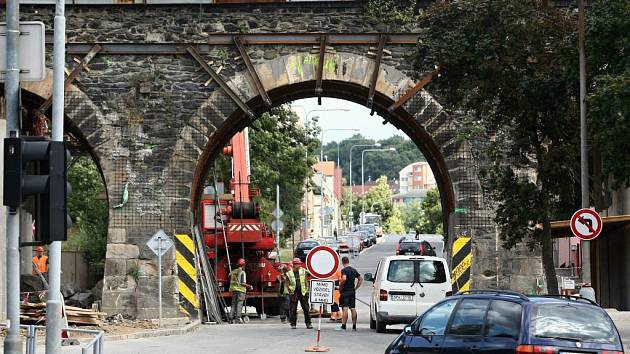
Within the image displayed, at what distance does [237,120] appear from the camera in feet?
102

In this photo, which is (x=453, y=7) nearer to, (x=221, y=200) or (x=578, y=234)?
(x=578, y=234)

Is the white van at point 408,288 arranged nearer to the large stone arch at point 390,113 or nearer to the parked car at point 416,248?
the large stone arch at point 390,113

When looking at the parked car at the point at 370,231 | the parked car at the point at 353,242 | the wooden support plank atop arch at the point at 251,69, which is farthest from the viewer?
the parked car at the point at 370,231

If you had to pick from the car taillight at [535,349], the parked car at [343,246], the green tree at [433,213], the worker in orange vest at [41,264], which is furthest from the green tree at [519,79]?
the green tree at [433,213]

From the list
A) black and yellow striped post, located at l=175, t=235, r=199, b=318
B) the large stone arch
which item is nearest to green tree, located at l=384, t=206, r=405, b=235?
black and yellow striped post, located at l=175, t=235, r=199, b=318

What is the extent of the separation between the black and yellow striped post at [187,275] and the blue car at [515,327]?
49.7 ft

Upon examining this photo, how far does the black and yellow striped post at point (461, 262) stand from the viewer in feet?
97.2

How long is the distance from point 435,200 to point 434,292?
343 ft

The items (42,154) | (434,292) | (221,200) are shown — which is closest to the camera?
(42,154)

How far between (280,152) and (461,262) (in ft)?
89.7

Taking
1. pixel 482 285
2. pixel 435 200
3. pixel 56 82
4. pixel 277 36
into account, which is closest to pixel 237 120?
pixel 277 36

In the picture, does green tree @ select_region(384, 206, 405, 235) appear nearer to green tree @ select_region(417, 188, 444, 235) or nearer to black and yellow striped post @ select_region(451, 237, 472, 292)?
green tree @ select_region(417, 188, 444, 235)

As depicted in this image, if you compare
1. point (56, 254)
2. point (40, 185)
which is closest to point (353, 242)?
point (56, 254)

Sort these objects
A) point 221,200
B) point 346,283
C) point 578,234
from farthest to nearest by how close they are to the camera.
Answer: point 221,200 → point 346,283 → point 578,234
